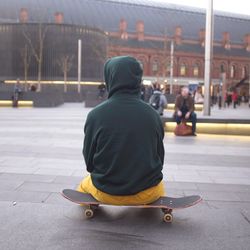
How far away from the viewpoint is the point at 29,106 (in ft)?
101

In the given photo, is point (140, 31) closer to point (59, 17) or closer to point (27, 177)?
point (59, 17)

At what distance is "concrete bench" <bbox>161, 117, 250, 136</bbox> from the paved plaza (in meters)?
4.28

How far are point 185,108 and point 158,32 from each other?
69092 millimetres

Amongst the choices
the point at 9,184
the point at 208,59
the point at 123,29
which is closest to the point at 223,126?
the point at 208,59

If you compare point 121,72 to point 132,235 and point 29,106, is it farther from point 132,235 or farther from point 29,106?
point 29,106

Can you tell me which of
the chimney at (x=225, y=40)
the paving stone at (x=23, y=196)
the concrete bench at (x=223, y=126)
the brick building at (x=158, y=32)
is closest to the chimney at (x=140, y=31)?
the brick building at (x=158, y=32)

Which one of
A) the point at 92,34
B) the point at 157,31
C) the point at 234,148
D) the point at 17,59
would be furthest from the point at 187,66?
the point at 234,148

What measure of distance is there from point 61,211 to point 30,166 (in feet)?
9.45

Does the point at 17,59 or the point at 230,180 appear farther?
the point at 17,59

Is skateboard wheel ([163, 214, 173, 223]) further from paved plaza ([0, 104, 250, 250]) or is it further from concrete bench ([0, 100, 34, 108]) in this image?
concrete bench ([0, 100, 34, 108])

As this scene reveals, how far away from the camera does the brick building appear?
7238 centimetres

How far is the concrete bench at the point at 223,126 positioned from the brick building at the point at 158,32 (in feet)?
174

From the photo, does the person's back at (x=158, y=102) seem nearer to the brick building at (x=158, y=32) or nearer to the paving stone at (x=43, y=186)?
the paving stone at (x=43, y=186)

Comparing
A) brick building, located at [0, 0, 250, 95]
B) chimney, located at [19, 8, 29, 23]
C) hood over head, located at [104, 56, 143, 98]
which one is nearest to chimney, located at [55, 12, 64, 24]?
brick building, located at [0, 0, 250, 95]
